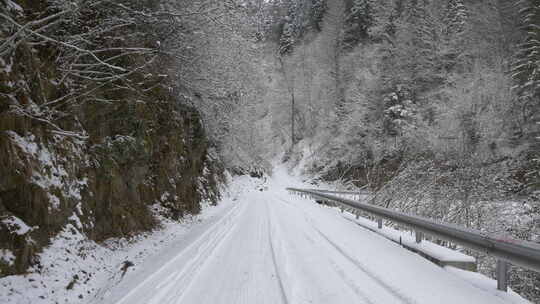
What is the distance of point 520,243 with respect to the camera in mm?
3619

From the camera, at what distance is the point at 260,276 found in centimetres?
498

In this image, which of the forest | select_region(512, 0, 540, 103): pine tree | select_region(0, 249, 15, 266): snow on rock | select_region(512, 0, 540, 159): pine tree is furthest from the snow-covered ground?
select_region(512, 0, 540, 103): pine tree

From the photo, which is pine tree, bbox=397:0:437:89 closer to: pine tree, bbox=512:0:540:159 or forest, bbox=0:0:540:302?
forest, bbox=0:0:540:302

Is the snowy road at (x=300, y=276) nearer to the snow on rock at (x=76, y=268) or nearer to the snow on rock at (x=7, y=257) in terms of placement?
the snow on rock at (x=76, y=268)

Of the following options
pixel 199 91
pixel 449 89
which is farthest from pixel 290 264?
pixel 449 89

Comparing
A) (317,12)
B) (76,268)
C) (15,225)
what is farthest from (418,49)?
(15,225)

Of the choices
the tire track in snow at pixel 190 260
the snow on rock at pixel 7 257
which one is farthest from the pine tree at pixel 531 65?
the snow on rock at pixel 7 257

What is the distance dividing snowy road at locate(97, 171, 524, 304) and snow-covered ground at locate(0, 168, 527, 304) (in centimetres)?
1

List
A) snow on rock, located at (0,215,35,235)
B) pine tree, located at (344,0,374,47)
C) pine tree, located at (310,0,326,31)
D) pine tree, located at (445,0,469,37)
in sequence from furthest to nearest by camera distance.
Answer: pine tree, located at (310,0,326,31) < pine tree, located at (344,0,374,47) < pine tree, located at (445,0,469,37) < snow on rock, located at (0,215,35,235)

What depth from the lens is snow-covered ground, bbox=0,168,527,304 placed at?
4.08 metres

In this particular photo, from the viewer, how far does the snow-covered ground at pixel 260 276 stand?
4.08 m

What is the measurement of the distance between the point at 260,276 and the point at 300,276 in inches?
23.6

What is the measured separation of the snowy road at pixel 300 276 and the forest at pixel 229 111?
5.84ft

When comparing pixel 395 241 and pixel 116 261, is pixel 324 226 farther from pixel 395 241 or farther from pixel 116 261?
pixel 116 261
